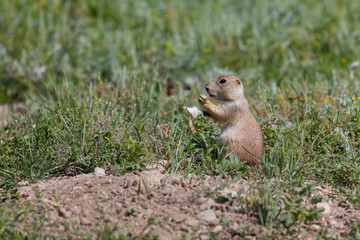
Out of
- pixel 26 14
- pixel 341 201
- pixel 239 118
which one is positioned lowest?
pixel 341 201

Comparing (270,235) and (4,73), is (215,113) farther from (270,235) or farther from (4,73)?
(4,73)

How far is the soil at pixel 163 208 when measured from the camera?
3350 millimetres

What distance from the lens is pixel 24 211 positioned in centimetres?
350

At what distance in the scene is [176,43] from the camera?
Result: 7.64 metres

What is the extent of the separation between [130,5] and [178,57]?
2.49 metres

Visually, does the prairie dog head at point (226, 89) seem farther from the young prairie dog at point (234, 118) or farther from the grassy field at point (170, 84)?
the grassy field at point (170, 84)

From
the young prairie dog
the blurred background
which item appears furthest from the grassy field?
the young prairie dog

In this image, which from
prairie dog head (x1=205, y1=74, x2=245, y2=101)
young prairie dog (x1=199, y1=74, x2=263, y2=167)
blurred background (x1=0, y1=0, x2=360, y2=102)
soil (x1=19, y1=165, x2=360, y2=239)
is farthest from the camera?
blurred background (x1=0, y1=0, x2=360, y2=102)

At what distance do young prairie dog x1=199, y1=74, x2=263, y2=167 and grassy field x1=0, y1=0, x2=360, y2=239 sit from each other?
0.14m

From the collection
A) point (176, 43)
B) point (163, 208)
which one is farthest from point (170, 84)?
point (163, 208)

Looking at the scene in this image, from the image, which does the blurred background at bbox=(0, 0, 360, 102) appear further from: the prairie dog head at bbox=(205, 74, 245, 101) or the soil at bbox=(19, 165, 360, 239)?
the soil at bbox=(19, 165, 360, 239)

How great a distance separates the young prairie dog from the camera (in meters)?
4.11

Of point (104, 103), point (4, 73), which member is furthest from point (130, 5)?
point (104, 103)

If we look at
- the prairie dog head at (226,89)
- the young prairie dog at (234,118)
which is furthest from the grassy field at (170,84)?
the prairie dog head at (226,89)
